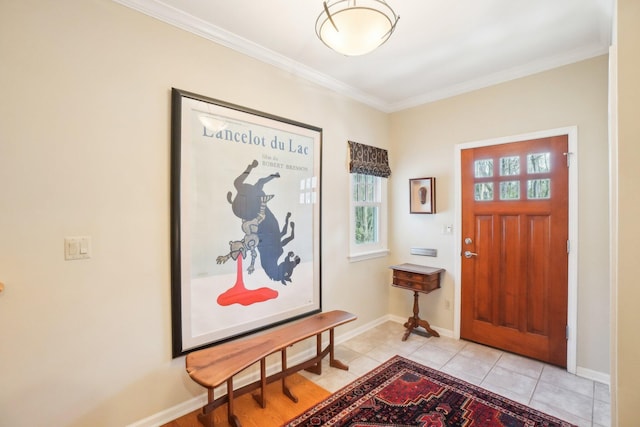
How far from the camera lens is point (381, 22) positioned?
1.56 m

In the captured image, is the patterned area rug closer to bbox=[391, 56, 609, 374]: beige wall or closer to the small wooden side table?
the small wooden side table

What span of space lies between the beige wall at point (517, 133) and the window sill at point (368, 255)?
0.55 feet

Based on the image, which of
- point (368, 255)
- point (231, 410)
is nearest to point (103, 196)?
point (231, 410)

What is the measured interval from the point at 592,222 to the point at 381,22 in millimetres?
2412

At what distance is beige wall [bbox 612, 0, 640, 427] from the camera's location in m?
1.25

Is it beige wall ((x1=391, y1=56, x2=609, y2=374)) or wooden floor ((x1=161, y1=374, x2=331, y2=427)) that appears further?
beige wall ((x1=391, y1=56, x2=609, y2=374))

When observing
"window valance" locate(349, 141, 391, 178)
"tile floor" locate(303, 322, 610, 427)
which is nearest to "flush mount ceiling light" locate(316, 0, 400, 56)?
"window valance" locate(349, 141, 391, 178)

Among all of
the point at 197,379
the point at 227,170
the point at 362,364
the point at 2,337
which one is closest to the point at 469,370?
the point at 362,364

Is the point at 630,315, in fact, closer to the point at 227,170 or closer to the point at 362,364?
the point at 362,364

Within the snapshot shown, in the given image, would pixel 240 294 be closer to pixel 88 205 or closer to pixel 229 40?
pixel 88 205

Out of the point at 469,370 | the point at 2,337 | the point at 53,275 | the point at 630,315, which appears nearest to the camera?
the point at 630,315

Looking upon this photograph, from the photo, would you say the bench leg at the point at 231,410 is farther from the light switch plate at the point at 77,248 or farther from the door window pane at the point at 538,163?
the door window pane at the point at 538,163

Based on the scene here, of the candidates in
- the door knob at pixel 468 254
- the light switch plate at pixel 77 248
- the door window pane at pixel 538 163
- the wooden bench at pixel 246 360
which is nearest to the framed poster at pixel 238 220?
the wooden bench at pixel 246 360

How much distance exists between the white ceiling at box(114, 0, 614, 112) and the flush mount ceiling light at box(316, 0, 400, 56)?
450mm
